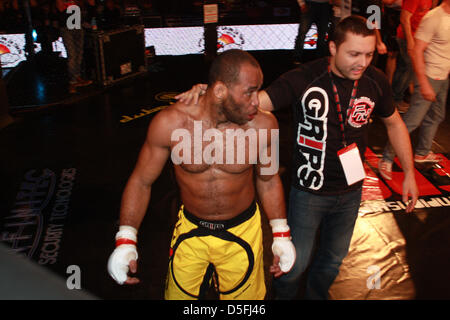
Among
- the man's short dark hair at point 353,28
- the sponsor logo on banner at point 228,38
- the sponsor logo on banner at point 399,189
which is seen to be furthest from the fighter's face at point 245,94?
the sponsor logo on banner at point 228,38

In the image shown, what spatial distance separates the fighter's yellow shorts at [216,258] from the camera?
2256 mm

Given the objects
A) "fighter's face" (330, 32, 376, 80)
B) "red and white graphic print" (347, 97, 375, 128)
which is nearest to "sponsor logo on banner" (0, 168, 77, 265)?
Result: "red and white graphic print" (347, 97, 375, 128)

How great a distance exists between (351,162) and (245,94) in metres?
0.76

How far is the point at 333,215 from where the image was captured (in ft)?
8.34

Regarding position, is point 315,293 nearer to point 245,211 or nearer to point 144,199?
point 245,211

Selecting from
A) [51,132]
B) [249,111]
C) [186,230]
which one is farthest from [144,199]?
[51,132]

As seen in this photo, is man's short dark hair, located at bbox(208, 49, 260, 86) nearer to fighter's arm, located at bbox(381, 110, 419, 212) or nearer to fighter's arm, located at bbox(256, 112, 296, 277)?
fighter's arm, located at bbox(256, 112, 296, 277)

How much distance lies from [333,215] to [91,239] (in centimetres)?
193

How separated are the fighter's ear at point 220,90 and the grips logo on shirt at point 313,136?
520 millimetres

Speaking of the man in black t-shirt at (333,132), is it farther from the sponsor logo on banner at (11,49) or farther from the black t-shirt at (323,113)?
the sponsor logo on banner at (11,49)
